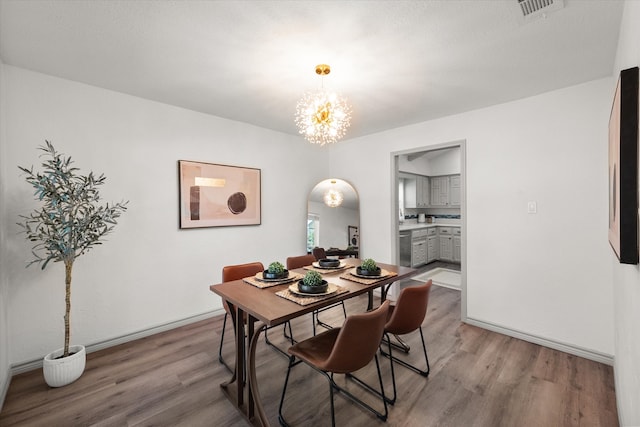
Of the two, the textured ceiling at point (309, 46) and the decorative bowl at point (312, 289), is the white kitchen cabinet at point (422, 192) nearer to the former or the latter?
the textured ceiling at point (309, 46)

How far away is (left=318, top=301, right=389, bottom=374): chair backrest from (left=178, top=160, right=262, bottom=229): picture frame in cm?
240

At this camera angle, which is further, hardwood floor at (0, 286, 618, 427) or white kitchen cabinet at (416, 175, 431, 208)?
white kitchen cabinet at (416, 175, 431, 208)

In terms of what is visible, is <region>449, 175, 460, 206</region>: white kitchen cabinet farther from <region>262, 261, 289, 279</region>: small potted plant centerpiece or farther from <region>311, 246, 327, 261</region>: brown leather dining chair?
<region>262, 261, 289, 279</region>: small potted plant centerpiece

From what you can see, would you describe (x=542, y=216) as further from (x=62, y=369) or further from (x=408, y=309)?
(x=62, y=369)

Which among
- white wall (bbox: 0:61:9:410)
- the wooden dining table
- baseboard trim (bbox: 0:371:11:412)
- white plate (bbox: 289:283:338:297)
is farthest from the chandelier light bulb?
baseboard trim (bbox: 0:371:11:412)

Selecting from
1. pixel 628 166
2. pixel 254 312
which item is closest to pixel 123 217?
pixel 254 312

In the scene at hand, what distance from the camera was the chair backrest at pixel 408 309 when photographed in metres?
1.98

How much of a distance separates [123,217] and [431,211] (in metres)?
6.54

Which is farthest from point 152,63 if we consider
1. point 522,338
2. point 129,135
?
point 522,338

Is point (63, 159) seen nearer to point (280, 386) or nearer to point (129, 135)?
point (129, 135)

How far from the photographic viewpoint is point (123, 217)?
2.76 meters

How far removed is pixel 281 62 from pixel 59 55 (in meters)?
1.70

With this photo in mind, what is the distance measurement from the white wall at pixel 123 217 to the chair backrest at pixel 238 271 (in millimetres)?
972

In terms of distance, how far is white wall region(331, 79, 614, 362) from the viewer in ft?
8.05
